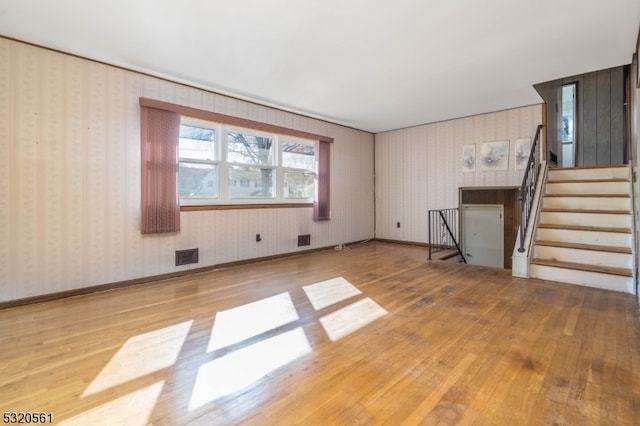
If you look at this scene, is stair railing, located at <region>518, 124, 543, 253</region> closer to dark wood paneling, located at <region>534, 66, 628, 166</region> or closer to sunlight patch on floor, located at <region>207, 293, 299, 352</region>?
dark wood paneling, located at <region>534, 66, 628, 166</region>

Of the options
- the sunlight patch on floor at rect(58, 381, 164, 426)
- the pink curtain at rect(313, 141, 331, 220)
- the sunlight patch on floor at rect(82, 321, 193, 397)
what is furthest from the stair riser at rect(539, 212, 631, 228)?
the sunlight patch on floor at rect(58, 381, 164, 426)

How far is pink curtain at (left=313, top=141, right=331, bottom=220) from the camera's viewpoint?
581 cm

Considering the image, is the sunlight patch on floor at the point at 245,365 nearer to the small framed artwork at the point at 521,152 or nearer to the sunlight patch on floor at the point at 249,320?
the sunlight patch on floor at the point at 249,320

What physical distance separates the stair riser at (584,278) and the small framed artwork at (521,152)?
232 centimetres

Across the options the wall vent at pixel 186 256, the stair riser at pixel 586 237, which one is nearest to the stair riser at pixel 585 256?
the stair riser at pixel 586 237

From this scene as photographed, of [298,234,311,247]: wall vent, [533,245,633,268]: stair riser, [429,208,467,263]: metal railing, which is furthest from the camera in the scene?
[429,208,467,263]: metal railing

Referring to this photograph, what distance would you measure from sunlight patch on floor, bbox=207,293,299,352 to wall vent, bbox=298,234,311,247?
2.47m

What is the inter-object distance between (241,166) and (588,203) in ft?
16.5

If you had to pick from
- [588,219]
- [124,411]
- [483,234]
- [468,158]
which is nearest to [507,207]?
[483,234]

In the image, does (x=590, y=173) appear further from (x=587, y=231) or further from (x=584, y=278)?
(x=584, y=278)

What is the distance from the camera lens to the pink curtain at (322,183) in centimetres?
581

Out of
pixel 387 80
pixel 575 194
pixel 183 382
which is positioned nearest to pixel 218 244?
pixel 183 382

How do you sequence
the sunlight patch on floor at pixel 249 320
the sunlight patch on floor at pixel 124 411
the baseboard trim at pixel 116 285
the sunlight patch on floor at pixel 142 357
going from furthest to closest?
the baseboard trim at pixel 116 285
the sunlight patch on floor at pixel 249 320
the sunlight patch on floor at pixel 142 357
the sunlight patch on floor at pixel 124 411

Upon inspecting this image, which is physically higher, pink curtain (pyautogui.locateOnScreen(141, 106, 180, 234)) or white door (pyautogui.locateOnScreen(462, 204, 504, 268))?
pink curtain (pyautogui.locateOnScreen(141, 106, 180, 234))
